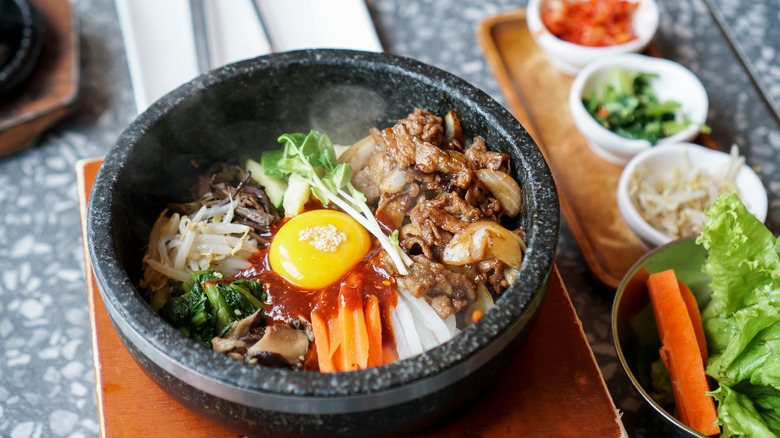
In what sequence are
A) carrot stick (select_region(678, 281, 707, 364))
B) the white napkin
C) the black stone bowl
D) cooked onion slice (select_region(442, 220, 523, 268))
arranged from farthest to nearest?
the white napkin, carrot stick (select_region(678, 281, 707, 364)), cooked onion slice (select_region(442, 220, 523, 268)), the black stone bowl

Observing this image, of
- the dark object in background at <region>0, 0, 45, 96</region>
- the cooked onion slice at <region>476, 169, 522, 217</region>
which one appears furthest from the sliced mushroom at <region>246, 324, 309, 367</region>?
the dark object in background at <region>0, 0, 45, 96</region>

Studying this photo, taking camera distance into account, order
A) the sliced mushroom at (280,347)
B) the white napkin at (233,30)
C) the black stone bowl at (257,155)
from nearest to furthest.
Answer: the black stone bowl at (257,155), the sliced mushroom at (280,347), the white napkin at (233,30)

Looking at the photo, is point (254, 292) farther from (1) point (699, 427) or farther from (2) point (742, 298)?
(2) point (742, 298)

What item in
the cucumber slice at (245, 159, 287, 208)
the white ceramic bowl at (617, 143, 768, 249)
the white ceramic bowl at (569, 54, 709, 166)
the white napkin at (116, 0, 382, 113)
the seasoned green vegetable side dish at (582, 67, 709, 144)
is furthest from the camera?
the white napkin at (116, 0, 382, 113)

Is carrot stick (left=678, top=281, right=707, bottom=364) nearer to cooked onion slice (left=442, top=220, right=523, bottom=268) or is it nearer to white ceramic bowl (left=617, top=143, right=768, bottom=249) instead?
white ceramic bowl (left=617, top=143, right=768, bottom=249)

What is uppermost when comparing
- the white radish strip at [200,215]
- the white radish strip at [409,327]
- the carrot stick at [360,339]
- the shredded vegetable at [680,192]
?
the white radish strip at [200,215]

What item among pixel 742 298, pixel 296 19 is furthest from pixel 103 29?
pixel 742 298

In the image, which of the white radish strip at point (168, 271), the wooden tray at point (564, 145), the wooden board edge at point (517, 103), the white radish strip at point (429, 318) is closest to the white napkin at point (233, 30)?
the wooden board edge at point (517, 103)

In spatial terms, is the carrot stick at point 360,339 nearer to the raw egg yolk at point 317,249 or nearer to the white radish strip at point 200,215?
the raw egg yolk at point 317,249
